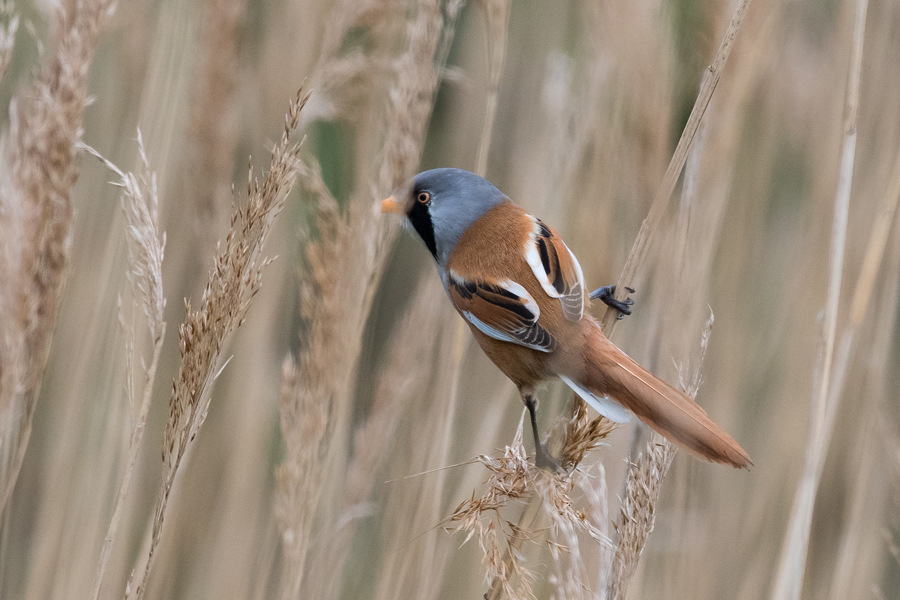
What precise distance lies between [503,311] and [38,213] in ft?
3.30

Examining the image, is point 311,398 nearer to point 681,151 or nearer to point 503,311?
point 503,311

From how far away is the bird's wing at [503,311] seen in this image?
5.51 ft

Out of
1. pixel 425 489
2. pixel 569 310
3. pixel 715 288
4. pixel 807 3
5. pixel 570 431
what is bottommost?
pixel 425 489

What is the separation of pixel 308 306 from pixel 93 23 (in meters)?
0.73

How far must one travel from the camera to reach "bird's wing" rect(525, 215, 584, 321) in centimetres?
165

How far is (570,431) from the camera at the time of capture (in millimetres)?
1442

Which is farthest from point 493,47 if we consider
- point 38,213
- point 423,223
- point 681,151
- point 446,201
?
point 38,213

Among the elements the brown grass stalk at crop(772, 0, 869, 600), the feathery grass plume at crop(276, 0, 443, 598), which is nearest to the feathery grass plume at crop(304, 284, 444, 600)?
the feathery grass plume at crop(276, 0, 443, 598)

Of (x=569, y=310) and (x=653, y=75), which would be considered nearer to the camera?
(x=569, y=310)

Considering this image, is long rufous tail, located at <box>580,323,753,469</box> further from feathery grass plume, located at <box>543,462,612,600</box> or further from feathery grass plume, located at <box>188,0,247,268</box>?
feathery grass plume, located at <box>188,0,247,268</box>

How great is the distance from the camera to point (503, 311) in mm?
1740

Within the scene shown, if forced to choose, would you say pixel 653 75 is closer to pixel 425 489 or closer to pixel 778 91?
pixel 778 91

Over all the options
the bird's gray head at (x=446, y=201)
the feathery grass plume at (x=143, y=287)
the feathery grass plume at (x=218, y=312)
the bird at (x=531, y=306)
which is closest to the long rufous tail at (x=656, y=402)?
the bird at (x=531, y=306)

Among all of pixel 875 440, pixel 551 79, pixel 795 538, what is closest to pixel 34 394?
pixel 795 538
